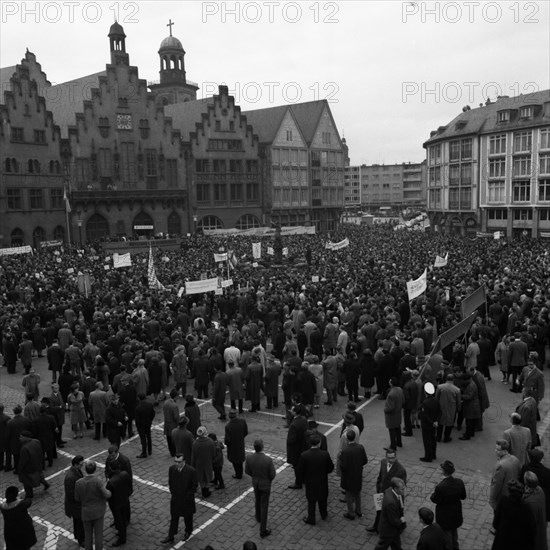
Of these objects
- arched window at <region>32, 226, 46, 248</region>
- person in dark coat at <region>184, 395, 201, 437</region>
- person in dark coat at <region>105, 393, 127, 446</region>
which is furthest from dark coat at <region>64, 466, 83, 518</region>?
arched window at <region>32, 226, 46, 248</region>

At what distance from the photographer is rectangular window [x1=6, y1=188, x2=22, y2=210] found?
174ft

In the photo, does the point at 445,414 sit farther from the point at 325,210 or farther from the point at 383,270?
the point at 325,210

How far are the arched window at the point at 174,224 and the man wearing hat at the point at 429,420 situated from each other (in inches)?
2139

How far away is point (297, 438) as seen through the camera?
35.2ft

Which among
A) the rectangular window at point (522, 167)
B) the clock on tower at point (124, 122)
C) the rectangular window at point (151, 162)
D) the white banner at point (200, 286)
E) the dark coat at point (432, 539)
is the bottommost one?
the dark coat at point (432, 539)

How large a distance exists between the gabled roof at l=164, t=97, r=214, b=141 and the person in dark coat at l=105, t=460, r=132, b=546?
61439 millimetres

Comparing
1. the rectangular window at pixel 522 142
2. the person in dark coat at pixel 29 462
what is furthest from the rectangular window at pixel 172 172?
the person in dark coat at pixel 29 462

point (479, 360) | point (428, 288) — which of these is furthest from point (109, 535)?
point (428, 288)

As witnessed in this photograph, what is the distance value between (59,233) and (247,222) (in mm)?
22235

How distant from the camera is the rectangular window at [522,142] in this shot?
196 ft

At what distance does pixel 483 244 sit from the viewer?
4569cm

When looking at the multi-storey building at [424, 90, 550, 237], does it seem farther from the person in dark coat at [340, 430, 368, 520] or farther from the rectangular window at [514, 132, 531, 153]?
the person in dark coat at [340, 430, 368, 520]

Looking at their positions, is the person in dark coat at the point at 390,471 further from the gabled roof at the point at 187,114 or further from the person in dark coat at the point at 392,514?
the gabled roof at the point at 187,114

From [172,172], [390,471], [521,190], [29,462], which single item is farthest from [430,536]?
[521,190]
